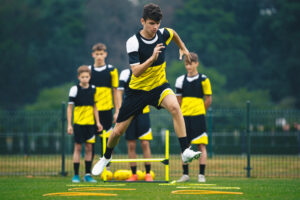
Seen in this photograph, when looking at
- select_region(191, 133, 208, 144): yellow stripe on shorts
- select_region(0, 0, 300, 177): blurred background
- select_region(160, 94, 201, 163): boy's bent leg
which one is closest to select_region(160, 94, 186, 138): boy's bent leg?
select_region(160, 94, 201, 163): boy's bent leg

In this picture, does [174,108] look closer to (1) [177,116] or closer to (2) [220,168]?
(1) [177,116]

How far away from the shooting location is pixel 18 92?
53375 mm

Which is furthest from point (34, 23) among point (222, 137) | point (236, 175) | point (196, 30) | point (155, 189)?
point (155, 189)

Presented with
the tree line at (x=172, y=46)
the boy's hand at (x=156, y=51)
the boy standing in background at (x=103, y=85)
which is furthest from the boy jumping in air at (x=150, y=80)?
the tree line at (x=172, y=46)

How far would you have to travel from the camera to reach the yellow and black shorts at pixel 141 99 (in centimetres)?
795

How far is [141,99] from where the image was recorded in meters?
8.00

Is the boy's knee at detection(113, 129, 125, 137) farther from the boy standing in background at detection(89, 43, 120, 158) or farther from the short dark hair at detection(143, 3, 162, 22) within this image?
the boy standing in background at detection(89, 43, 120, 158)

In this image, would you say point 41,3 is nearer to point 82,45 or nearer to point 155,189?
point 82,45

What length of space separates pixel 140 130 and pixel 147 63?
3.47m

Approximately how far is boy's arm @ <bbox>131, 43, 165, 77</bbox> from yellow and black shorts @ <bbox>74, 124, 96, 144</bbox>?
11.1 ft

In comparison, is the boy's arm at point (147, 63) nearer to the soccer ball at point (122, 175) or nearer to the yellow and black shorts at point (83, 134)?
the yellow and black shorts at point (83, 134)

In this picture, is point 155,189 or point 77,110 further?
point 77,110

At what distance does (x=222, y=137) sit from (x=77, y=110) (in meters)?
8.60

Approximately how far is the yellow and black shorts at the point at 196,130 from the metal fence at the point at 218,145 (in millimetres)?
2601
